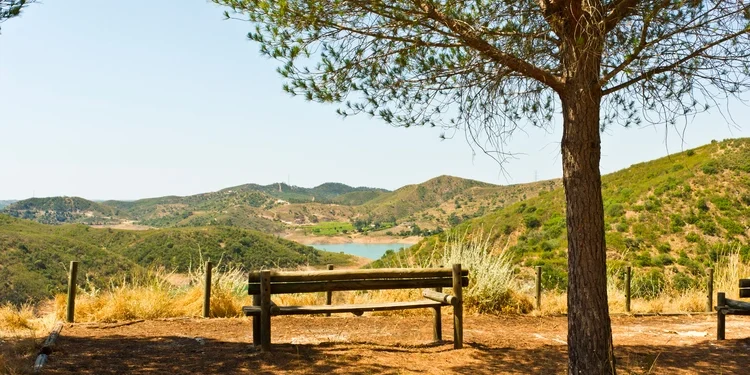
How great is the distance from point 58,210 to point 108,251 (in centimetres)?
4475

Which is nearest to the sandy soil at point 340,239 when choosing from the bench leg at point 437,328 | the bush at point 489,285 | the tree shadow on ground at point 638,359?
the bush at point 489,285

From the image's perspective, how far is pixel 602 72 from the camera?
5.50 metres

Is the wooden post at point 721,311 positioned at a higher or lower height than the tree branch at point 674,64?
lower

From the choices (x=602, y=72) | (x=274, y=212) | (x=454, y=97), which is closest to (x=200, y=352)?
(x=454, y=97)

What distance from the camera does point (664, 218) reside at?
3056 centimetres

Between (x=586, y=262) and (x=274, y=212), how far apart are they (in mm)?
80391

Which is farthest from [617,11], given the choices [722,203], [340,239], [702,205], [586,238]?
[340,239]

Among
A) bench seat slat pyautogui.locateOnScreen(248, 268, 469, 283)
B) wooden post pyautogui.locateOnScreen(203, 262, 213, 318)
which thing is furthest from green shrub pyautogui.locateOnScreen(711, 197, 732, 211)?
wooden post pyautogui.locateOnScreen(203, 262, 213, 318)

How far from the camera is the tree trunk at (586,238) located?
16.0 feet

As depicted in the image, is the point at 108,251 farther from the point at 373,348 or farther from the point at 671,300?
the point at 373,348

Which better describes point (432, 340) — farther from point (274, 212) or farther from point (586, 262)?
point (274, 212)

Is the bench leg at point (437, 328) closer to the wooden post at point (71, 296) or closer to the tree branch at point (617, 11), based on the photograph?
the tree branch at point (617, 11)

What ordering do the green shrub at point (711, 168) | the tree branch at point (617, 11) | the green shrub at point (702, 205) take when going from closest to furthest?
the tree branch at point (617, 11), the green shrub at point (702, 205), the green shrub at point (711, 168)

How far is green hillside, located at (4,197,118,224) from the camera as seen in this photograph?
71.0 meters
